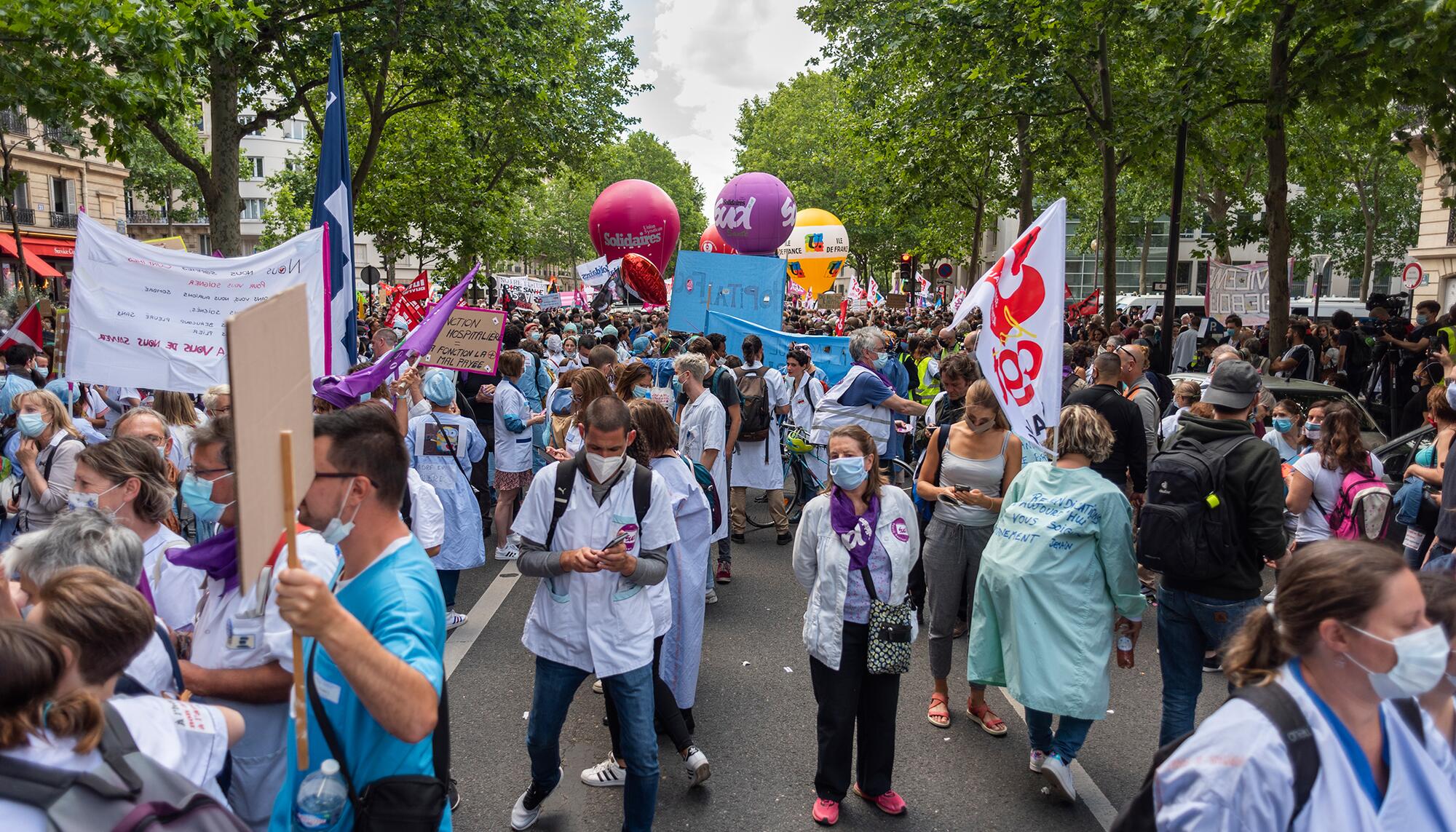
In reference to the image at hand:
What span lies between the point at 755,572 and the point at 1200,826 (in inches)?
253

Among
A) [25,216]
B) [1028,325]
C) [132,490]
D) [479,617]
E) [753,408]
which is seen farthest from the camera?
[25,216]

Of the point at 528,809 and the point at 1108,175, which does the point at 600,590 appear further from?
the point at 1108,175

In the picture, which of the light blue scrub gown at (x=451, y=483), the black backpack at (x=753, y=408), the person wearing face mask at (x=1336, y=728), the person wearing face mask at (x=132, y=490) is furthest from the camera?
the black backpack at (x=753, y=408)

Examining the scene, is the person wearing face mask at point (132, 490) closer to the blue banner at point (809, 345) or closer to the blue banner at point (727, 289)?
the blue banner at point (809, 345)

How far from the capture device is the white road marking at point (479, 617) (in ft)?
20.9

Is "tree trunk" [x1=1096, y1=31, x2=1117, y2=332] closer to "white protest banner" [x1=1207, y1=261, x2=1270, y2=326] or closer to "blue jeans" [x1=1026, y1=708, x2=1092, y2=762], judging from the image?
"white protest banner" [x1=1207, y1=261, x2=1270, y2=326]

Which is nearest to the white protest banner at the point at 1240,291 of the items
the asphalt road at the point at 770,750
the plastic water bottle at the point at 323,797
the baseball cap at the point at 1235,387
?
the asphalt road at the point at 770,750

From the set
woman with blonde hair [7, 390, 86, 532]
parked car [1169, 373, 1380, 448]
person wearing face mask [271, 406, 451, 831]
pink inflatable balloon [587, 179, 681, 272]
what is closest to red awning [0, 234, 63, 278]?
pink inflatable balloon [587, 179, 681, 272]

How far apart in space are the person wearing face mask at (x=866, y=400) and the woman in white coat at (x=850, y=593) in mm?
3731

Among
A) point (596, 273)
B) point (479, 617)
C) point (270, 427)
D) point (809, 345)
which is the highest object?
point (596, 273)

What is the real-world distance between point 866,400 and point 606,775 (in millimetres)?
4247

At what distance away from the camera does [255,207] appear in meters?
69.1

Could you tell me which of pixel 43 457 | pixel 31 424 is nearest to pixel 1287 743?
pixel 43 457

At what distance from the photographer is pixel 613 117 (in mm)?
32906
